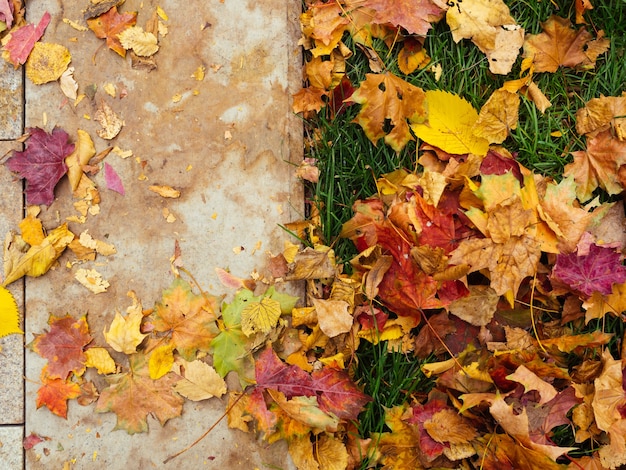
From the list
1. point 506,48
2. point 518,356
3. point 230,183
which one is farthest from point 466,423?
point 506,48

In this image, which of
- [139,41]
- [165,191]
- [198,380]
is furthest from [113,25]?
[198,380]

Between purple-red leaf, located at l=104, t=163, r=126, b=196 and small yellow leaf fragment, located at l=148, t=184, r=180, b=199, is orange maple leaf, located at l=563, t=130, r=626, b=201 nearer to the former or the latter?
small yellow leaf fragment, located at l=148, t=184, r=180, b=199

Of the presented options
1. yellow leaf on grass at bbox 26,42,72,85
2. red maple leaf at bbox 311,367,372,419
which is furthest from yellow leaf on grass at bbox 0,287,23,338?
red maple leaf at bbox 311,367,372,419

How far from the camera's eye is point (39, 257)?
210 cm

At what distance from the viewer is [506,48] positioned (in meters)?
2.07

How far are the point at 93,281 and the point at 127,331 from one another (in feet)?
0.73

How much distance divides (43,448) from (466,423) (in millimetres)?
1493

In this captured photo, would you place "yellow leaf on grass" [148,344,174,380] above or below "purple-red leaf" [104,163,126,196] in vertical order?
below

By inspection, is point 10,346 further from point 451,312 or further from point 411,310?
point 451,312

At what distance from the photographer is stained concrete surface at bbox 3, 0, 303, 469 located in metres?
2.10

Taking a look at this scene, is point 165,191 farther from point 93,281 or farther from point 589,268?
point 589,268

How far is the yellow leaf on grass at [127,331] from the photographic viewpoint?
2.07 meters

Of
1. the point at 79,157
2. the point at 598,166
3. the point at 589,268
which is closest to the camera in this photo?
the point at 589,268

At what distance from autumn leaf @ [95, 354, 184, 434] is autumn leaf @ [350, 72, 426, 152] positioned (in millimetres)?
1130
